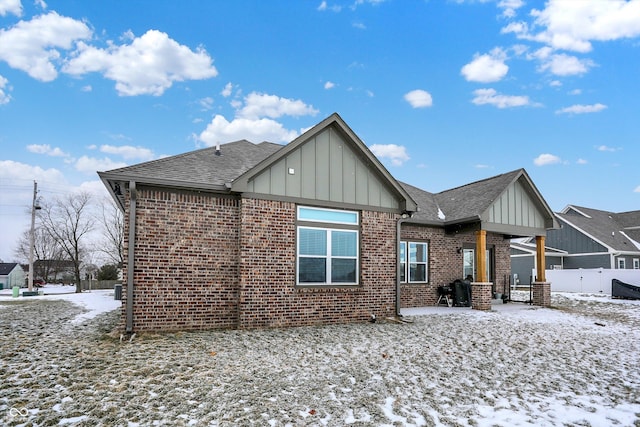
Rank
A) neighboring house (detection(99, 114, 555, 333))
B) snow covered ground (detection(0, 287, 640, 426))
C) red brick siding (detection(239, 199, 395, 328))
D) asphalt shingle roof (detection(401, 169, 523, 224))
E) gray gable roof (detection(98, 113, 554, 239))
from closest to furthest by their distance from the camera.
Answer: snow covered ground (detection(0, 287, 640, 426))
neighboring house (detection(99, 114, 555, 333))
gray gable roof (detection(98, 113, 554, 239))
red brick siding (detection(239, 199, 395, 328))
asphalt shingle roof (detection(401, 169, 523, 224))

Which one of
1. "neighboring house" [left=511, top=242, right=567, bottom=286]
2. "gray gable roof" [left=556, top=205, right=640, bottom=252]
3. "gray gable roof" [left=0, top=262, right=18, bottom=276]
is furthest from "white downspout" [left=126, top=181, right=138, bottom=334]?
"gray gable roof" [left=0, top=262, right=18, bottom=276]

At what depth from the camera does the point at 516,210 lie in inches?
554

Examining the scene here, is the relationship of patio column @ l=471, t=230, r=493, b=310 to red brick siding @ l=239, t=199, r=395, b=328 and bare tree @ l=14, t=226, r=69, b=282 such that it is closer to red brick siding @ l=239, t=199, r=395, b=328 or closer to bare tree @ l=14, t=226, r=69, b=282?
red brick siding @ l=239, t=199, r=395, b=328

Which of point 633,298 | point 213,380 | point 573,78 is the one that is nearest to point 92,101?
point 213,380

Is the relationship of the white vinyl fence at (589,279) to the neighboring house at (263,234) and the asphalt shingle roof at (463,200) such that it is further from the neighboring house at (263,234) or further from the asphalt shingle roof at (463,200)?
the neighboring house at (263,234)

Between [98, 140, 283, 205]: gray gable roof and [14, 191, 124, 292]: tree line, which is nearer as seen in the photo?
[98, 140, 283, 205]: gray gable roof

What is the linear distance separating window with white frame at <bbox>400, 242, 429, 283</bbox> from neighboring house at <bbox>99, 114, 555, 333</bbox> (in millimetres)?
2668

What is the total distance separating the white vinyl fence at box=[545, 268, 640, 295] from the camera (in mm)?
22275

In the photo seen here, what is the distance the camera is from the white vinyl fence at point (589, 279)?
2227 centimetres

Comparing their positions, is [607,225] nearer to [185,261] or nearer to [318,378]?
[185,261]

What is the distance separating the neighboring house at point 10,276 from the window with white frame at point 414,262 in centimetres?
5190

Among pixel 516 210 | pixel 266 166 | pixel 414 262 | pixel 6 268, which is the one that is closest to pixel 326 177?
pixel 266 166

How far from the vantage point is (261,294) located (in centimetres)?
882

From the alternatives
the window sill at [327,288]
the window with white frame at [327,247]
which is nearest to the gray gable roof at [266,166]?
the window with white frame at [327,247]
